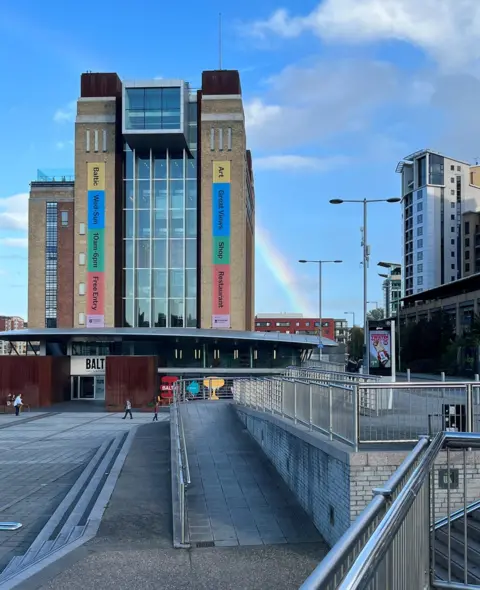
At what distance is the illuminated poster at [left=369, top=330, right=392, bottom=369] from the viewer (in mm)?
19172

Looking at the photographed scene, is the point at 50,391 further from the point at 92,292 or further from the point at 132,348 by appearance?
the point at 92,292

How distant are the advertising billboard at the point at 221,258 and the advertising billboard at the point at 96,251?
10.6m

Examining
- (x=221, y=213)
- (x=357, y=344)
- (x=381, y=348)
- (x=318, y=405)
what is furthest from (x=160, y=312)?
(x=357, y=344)

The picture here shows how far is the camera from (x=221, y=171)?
58.2 meters

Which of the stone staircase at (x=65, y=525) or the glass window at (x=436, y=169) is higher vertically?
the glass window at (x=436, y=169)

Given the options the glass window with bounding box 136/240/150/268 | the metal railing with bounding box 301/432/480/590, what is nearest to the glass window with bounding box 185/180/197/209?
the glass window with bounding box 136/240/150/268

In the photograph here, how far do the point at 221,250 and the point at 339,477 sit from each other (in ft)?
162

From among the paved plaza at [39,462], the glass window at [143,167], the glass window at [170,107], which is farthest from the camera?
the glass window at [143,167]

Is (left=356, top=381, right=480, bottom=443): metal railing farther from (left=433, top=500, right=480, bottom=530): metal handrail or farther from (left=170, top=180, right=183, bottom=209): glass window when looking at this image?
(left=170, top=180, right=183, bottom=209): glass window

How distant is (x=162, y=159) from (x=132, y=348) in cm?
1908

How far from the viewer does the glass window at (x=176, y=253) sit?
193ft

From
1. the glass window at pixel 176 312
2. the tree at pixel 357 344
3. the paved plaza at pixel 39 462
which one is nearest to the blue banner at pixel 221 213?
the glass window at pixel 176 312

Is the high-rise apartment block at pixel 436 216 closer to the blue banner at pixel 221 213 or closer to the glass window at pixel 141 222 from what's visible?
the blue banner at pixel 221 213

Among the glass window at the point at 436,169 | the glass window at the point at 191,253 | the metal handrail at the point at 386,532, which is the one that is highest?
the glass window at the point at 436,169
